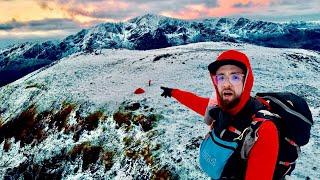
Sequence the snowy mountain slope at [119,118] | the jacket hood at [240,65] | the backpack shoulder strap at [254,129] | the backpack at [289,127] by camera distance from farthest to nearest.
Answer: the snowy mountain slope at [119,118] < the backpack at [289,127] < the jacket hood at [240,65] < the backpack shoulder strap at [254,129]

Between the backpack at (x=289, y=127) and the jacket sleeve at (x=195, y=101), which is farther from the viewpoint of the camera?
the jacket sleeve at (x=195, y=101)

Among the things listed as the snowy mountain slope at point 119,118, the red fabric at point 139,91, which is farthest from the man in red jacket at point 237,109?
the red fabric at point 139,91

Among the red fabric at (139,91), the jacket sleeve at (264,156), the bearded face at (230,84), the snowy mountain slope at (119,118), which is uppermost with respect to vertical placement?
the bearded face at (230,84)

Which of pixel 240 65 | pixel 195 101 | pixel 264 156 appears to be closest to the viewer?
pixel 264 156

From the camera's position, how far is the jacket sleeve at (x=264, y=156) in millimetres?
4312

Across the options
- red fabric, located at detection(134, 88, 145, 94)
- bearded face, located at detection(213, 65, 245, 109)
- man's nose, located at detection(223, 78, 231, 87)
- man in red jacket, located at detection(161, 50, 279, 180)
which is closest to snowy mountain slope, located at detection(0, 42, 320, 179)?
red fabric, located at detection(134, 88, 145, 94)

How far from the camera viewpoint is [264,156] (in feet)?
14.1

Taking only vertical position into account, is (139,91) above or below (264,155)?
below

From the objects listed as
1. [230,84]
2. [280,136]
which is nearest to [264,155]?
[280,136]

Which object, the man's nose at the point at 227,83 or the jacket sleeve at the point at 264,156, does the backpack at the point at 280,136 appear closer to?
the jacket sleeve at the point at 264,156

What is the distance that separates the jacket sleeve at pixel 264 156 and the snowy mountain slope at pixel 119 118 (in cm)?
1229

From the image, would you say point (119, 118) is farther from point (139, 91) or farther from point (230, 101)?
point (230, 101)

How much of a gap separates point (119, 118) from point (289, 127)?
2180cm

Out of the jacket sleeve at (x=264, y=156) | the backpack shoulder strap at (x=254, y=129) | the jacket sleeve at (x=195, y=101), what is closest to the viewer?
the jacket sleeve at (x=264, y=156)
